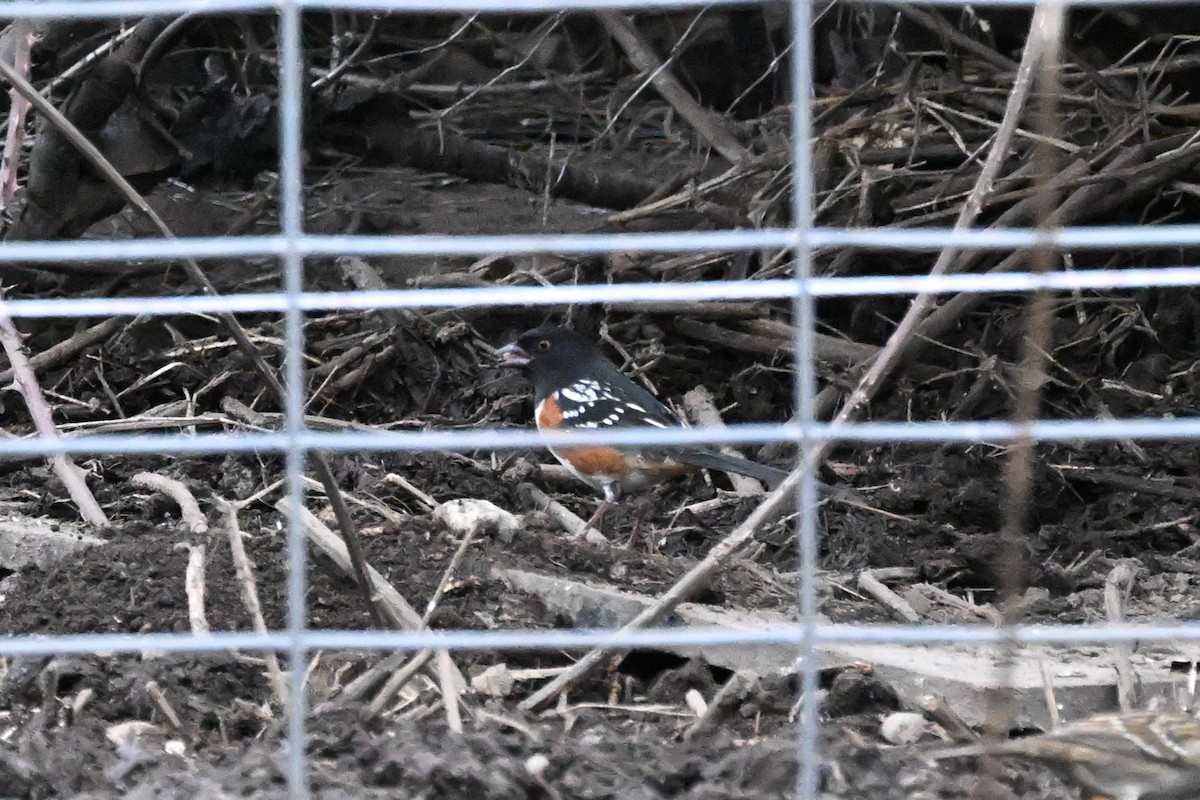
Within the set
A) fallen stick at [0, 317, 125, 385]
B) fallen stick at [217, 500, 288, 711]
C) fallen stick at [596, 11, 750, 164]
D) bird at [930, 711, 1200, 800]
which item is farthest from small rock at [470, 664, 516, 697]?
fallen stick at [596, 11, 750, 164]

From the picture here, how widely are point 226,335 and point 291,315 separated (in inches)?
161

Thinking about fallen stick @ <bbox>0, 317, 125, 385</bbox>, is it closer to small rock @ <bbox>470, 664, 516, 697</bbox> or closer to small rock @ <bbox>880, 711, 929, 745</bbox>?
small rock @ <bbox>470, 664, 516, 697</bbox>

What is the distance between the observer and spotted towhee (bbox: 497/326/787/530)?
5176 mm

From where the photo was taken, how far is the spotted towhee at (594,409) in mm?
5176

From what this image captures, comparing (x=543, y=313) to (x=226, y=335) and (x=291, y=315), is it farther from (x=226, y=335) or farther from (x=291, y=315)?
(x=291, y=315)

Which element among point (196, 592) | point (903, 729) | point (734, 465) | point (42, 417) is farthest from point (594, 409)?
point (903, 729)

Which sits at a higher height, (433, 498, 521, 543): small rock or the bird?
(433, 498, 521, 543): small rock

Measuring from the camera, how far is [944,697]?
307 cm

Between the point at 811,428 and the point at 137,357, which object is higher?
the point at 137,357

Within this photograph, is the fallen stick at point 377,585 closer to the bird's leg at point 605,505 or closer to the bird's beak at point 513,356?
the bird's leg at point 605,505

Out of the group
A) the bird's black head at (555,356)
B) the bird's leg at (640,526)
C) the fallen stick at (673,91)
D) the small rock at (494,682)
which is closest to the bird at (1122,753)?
the small rock at (494,682)

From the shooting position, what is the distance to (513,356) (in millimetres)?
5680

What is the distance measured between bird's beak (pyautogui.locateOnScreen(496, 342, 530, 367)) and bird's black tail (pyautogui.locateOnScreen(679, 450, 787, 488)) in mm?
779

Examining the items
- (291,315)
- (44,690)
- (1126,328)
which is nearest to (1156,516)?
(1126,328)
